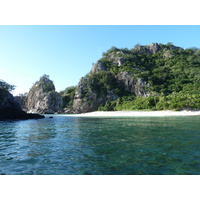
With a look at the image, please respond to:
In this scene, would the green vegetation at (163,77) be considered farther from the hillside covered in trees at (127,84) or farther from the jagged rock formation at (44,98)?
the jagged rock formation at (44,98)

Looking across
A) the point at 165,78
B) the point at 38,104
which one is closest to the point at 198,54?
the point at 165,78

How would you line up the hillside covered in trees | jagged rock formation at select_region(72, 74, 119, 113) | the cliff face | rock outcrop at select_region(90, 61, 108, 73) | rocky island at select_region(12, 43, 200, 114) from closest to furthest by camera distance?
the hillside covered in trees < rocky island at select_region(12, 43, 200, 114) < jagged rock formation at select_region(72, 74, 119, 113) < the cliff face < rock outcrop at select_region(90, 61, 108, 73)

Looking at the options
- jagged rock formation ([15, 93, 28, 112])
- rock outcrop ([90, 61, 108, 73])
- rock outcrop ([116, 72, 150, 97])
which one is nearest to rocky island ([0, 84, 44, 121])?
rock outcrop ([116, 72, 150, 97])

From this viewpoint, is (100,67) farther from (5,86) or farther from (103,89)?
(5,86)

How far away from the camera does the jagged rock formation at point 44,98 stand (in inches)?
5591

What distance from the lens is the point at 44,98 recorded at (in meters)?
148

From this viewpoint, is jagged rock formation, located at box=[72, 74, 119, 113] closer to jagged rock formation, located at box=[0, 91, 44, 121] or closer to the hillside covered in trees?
the hillside covered in trees

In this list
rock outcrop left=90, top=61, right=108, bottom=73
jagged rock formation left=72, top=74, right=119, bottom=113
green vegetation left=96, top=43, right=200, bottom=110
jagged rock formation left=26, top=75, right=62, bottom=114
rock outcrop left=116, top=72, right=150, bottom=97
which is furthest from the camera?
rock outcrop left=90, top=61, right=108, bottom=73

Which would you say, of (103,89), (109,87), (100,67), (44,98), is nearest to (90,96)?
(103,89)

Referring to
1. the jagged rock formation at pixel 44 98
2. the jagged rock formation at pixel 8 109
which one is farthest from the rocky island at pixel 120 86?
the jagged rock formation at pixel 8 109

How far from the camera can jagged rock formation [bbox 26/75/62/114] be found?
142000 millimetres
